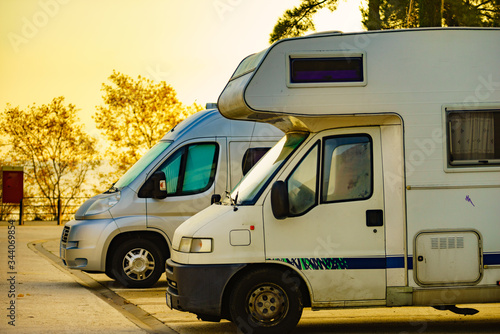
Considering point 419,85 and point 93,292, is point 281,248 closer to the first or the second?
point 419,85

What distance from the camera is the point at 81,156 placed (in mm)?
48875

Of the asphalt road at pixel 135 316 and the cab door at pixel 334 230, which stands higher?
the cab door at pixel 334 230

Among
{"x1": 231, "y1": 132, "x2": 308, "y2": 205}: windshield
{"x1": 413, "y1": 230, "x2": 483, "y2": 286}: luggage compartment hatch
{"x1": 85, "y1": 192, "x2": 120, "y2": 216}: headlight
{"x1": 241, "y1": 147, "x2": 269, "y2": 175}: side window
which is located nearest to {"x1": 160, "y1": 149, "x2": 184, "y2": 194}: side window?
{"x1": 85, "y1": 192, "x2": 120, "y2": 216}: headlight

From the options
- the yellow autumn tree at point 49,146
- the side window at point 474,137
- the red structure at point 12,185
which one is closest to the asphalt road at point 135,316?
the side window at point 474,137

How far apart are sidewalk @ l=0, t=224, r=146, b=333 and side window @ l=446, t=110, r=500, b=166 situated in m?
3.81

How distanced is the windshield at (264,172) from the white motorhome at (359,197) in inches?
1.5

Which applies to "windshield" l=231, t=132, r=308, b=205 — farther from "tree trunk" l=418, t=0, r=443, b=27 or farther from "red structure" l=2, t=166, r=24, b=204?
"red structure" l=2, t=166, r=24, b=204

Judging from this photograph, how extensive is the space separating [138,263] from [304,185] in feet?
16.4

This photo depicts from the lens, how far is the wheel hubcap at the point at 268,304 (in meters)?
8.50

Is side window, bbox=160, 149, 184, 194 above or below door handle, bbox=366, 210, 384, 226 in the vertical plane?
above

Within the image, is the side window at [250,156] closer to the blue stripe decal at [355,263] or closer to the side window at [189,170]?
the side window at [189,170]

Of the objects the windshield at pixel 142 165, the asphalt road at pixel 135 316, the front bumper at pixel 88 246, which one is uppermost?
the windshield at pixel 142 165

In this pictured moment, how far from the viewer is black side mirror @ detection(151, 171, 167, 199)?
42.2 feet

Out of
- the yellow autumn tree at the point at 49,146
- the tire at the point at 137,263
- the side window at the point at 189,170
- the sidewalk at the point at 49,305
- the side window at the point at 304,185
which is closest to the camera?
the side window at the point at 304,185
